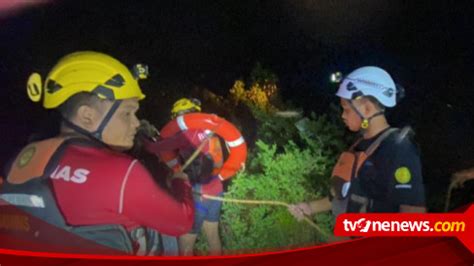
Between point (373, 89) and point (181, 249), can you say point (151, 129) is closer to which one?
point (181, 249)

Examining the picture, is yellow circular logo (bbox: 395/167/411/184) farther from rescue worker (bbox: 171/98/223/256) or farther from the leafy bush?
rescue worker (bbox: 171/98/223/256)

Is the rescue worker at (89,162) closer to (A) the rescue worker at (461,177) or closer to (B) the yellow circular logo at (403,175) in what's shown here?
(B) the yellow circular logo at (403,175)

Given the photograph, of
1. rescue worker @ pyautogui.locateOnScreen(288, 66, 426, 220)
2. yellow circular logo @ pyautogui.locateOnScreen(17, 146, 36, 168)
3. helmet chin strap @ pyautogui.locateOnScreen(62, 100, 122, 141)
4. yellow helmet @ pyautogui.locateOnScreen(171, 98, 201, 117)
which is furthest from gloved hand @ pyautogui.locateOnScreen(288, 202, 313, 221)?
yellow circular logo @ pyautogui.locateOnScreen(17, 146, 36, 168)

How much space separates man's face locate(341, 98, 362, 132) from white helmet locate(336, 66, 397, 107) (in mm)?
16

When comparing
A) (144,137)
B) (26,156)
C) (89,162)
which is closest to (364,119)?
(144,137)

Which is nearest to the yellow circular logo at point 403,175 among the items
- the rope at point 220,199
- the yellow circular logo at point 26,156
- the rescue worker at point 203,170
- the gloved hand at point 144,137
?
the rope at point 220,199

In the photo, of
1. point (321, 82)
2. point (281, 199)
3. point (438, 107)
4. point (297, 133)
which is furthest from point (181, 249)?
point (438, 107)

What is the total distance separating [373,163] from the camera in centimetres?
159

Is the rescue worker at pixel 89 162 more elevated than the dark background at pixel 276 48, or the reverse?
the dark background at pixel 276 48

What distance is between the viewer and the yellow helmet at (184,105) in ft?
4.85

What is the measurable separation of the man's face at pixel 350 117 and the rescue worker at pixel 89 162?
1.21 feet

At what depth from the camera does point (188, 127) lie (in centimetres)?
150

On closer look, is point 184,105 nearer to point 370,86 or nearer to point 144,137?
point 144,137

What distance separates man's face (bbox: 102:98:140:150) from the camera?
1.47 metres
